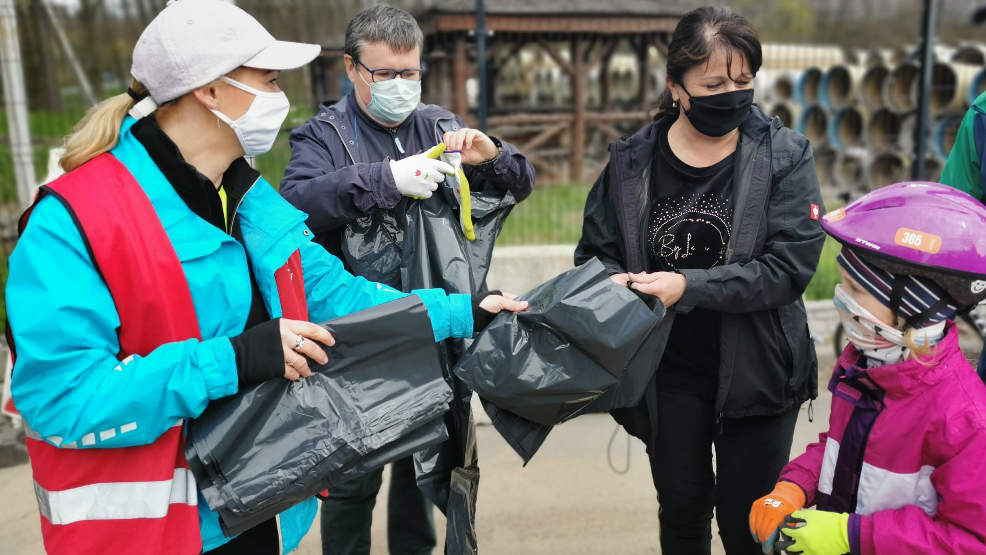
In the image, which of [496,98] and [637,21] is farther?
[496,98]

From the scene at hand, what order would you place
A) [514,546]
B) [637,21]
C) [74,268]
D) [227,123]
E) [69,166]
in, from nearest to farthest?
1. [74,268]
2. [69,166]
3. [227,123]
4. [514,546]
5. [637,21]

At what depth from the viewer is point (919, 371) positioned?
5.73 ft

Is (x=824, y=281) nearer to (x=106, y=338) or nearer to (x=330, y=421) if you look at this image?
(x=330, y=421)

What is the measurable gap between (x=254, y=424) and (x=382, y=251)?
89cm

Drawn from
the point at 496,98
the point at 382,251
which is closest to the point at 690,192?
the point at 382,251

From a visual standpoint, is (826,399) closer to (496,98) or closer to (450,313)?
(450,313)

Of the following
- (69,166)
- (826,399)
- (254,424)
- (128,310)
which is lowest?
(826,399)

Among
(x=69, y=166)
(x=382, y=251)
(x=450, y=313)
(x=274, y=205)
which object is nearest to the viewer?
(x=69, y=166)

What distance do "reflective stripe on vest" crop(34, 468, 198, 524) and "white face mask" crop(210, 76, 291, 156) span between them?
30.3 inches

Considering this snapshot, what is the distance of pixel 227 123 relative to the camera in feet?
5.90

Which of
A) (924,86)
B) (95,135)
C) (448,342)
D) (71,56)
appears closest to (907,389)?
(448,342)

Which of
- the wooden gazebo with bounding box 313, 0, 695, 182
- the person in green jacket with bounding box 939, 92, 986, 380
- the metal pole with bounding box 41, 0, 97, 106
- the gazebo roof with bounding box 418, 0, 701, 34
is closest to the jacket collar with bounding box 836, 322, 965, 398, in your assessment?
the person in green jacket with bounding box 939, 92, 986, 380

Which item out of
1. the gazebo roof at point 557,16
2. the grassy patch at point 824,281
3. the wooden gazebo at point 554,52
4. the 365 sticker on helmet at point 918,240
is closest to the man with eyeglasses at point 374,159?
the 365 sticker on helmet at point 918,240

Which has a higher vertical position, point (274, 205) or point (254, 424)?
point (274, 205)
